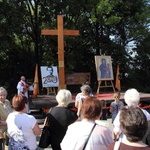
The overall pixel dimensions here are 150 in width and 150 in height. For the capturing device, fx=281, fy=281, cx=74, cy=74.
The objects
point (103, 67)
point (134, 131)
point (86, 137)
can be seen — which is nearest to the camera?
point (134, 131)

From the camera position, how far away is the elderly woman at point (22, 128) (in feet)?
11.5

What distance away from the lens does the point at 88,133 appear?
8.93 feet

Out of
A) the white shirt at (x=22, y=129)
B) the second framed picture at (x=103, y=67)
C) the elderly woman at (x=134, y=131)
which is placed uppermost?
the second framed picture at (x=103, y=67)

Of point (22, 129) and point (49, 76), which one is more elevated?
point (49, 76)

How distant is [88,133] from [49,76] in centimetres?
1226

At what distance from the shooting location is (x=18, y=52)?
69.6 ft

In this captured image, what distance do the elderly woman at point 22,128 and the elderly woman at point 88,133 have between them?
2.70 feet

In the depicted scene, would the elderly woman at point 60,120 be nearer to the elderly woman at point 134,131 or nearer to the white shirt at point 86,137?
the white shirt at point 86,137

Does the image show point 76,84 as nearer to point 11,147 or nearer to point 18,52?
point 18,52

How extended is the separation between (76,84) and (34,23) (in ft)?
18.1

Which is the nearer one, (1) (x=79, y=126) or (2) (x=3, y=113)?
(1) (x=79, y=126)

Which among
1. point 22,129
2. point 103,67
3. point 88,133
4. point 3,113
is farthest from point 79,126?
point 103,67

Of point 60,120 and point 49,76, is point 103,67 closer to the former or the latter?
point 49,76

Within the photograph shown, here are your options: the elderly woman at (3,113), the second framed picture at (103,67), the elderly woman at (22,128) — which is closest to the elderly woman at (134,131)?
the elderly woman at (22,128)
